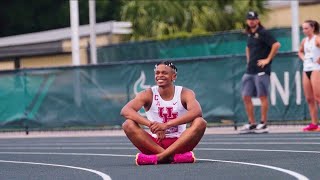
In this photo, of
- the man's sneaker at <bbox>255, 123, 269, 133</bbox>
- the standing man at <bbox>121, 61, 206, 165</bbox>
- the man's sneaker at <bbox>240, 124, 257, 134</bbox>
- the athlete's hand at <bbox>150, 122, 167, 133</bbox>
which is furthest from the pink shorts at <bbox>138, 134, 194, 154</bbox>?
the man's sneaker at <bbox>240, 124, 257, 134</bbox>

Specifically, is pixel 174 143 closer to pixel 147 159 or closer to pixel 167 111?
pixel 147 159

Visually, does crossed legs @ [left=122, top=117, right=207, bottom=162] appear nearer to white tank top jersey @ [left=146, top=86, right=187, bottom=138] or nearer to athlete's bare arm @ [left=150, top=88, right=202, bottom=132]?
athlete's bare arm @ [left=150, top=88, right=202, bottom=132]

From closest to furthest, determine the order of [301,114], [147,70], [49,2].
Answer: [301,114] → [147,70] → [49,2]

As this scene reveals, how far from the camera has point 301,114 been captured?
2136 centimetres

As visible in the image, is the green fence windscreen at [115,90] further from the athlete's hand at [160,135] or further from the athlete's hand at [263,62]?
the athlete's hand at [160,135]

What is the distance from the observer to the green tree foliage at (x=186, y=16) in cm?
4588

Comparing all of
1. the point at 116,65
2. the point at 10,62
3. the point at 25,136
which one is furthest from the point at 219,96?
the point at 10,62

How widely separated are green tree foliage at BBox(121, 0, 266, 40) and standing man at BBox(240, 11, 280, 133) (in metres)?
25.4

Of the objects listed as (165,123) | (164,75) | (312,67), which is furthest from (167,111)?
(312,67)

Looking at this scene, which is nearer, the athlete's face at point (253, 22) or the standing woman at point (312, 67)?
the standing woman at point (312, 67)

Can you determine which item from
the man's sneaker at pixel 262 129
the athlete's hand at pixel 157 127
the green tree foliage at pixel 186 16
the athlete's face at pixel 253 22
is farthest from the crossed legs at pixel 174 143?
the green tree foliage at pixel 186 16

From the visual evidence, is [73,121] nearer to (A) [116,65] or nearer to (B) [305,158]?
(A) [116,65]

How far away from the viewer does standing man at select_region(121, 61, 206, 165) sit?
13227 mm

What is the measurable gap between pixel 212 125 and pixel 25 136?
3.86 metres
